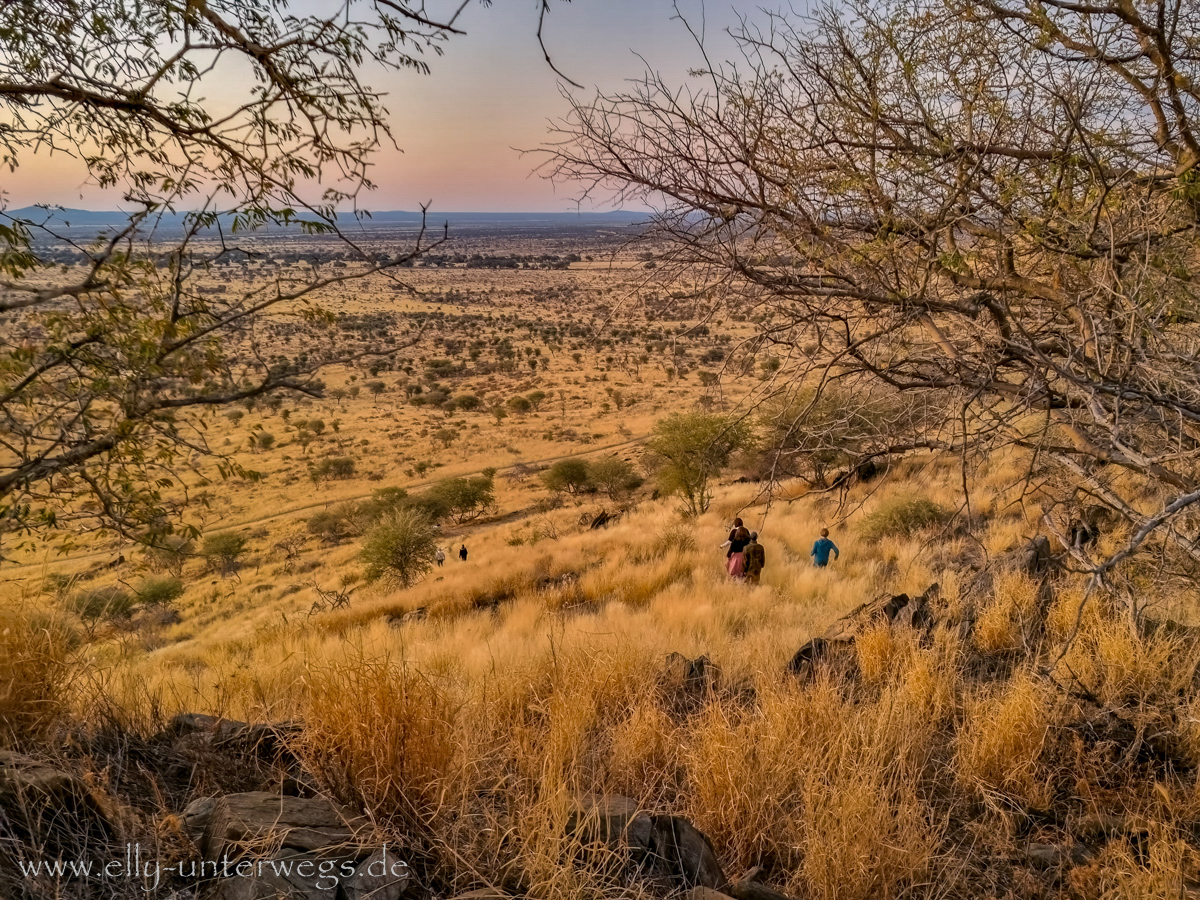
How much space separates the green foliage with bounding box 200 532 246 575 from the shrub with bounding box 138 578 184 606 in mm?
1476

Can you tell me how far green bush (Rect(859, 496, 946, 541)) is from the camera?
42.0 ft

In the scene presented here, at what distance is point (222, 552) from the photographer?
24.1 meters

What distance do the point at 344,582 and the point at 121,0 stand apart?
755 inches

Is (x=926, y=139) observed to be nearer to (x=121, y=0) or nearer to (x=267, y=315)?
(x=267, y=315)

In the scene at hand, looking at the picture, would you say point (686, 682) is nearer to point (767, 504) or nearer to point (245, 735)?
point (767, 504)

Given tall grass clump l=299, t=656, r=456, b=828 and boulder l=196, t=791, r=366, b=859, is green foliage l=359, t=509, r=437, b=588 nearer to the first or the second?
tall grass clump l=299, t=656, r=456, b=828

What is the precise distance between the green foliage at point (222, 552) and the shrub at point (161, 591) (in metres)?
1.48

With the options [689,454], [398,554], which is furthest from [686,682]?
[689,454]

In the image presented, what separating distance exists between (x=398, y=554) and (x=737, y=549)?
11.8 meters

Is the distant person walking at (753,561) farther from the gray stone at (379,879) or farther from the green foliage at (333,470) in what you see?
the green foliage at (333,470)

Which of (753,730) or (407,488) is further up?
(753,730)

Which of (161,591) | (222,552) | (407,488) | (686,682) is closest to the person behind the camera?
(686,682)

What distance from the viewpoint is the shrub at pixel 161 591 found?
842 inches

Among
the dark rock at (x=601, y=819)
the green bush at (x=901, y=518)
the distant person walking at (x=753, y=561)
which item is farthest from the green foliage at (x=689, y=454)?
the dark rock at (x=601, y=819)
